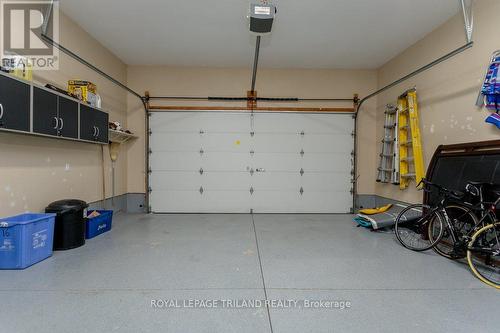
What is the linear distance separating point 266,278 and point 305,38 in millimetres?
3995

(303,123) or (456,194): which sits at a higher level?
(303,123)

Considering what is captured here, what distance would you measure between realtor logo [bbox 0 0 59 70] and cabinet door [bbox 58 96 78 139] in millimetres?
538

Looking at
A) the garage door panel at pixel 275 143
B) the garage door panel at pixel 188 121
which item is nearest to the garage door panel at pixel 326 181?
the garage door panel at pixel 275 143

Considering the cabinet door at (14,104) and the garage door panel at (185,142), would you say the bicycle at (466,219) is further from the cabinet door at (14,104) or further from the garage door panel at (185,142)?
the cabinet door at (14,104)

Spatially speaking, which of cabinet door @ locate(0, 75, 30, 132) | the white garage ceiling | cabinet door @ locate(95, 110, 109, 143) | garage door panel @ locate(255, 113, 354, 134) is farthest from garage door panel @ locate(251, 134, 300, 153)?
cabinet door @ locate(0, 75, 30, 132)

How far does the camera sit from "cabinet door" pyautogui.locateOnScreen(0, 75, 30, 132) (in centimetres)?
241

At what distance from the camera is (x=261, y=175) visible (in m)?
5.87

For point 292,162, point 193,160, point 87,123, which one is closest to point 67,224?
point 87,123

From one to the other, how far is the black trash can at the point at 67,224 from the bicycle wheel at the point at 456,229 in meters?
4.59

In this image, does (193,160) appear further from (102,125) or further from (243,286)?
(243,286)

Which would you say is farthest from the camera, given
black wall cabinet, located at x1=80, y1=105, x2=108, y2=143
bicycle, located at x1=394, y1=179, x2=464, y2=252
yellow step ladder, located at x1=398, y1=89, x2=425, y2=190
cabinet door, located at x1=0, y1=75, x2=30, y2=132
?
yellow step ladder, located at x1=398, y1=89, x2=425, y2=190

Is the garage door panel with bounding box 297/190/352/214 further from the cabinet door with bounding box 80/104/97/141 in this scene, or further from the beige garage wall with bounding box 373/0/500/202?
the cabinet door with bounding box 80/104/97/141

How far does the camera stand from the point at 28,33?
10.5ft

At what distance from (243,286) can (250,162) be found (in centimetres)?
371
